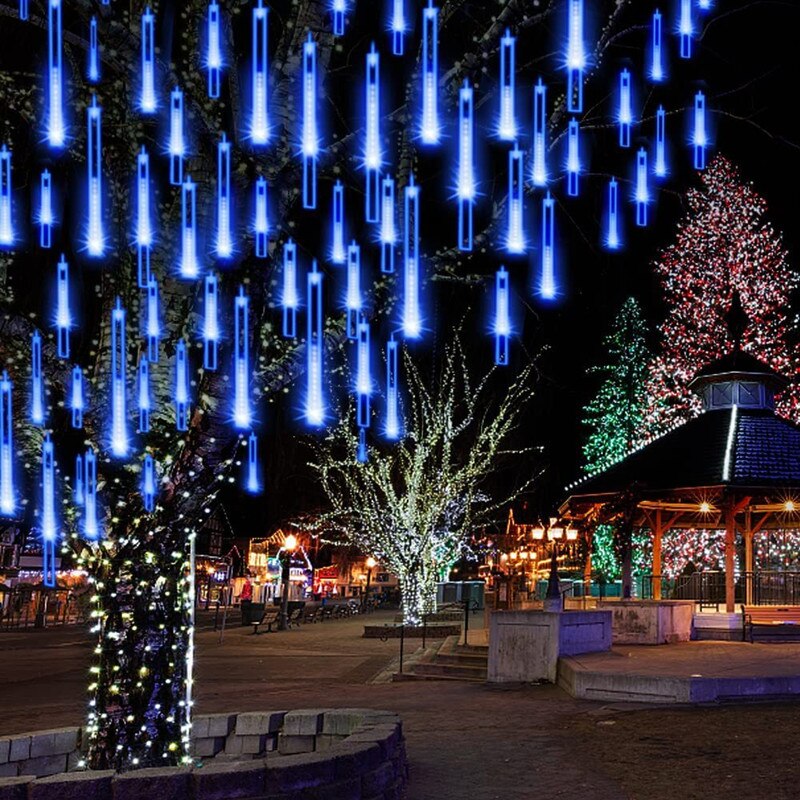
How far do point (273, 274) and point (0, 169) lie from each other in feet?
7.50

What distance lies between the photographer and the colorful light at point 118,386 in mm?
7516

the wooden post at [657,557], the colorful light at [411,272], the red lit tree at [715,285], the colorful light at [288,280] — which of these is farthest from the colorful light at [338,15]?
the red lit tree at [715,285]

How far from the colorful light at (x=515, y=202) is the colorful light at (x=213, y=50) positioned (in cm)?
247

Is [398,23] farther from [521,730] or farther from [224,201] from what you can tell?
[521,730]

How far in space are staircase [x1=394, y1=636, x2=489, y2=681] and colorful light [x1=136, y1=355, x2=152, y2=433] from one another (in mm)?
10442

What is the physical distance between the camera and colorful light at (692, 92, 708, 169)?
9.09m

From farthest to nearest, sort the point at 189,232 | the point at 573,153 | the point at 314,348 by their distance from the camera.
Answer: the point at 573,153 < the point at 314,348 < the point at 189,232

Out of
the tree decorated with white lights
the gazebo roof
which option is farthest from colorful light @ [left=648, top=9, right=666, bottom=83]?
the tree decorated with white lights

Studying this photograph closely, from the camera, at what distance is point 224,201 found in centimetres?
775

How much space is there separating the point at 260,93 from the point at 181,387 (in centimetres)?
228

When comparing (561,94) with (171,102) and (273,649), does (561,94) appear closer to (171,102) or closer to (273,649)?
(171,102)

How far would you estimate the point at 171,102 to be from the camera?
751 cm

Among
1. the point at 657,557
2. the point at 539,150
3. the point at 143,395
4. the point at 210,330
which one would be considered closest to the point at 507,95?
the point at 539,150

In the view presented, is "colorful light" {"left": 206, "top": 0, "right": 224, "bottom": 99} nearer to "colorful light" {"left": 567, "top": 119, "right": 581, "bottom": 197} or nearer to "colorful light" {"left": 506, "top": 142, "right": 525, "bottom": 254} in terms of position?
"colorful light" {"left": 506, "top": 142, "right": 525, "bottom": 254}
